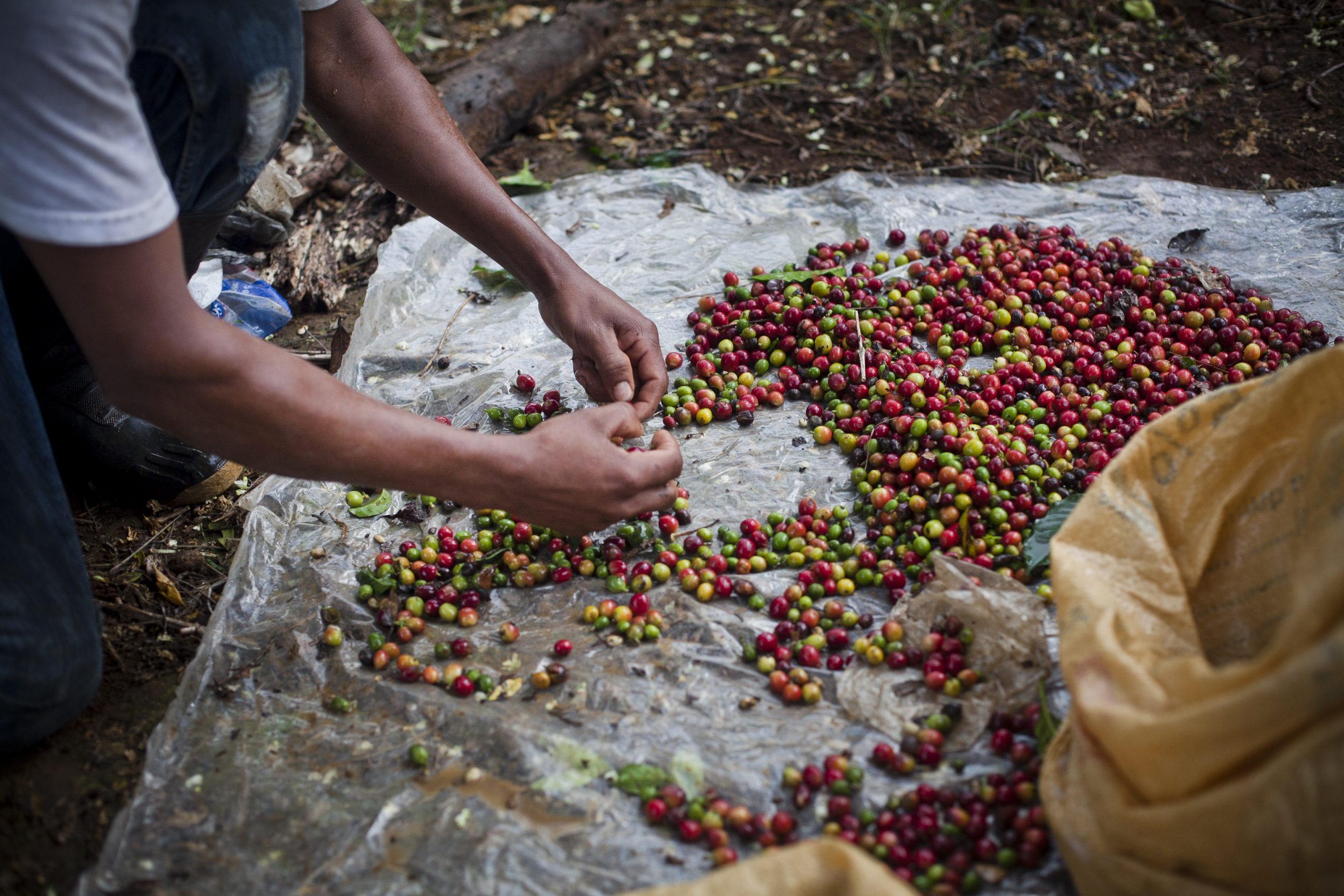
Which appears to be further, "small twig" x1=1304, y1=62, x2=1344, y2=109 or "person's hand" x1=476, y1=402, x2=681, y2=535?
"small twig" x1=1304, y1=62, x2=1344, y2=109

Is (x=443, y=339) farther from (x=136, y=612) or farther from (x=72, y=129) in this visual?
(x=72, y=129)

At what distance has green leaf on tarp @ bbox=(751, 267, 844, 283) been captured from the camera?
4180 millimetres

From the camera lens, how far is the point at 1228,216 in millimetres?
4430

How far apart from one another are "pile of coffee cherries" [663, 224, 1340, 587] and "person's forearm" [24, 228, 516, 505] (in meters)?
1.14

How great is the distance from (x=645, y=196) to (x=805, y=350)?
63.5 inches

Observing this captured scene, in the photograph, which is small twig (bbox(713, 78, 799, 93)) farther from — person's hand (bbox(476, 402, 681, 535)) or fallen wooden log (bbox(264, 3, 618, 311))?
person's hand (bbox(476, 402, 681, 535))

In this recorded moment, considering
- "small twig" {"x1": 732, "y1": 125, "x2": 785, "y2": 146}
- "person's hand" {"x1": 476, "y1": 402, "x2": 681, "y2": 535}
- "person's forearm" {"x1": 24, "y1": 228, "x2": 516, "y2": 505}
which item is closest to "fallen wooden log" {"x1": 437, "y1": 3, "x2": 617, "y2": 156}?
"small twig" {"x1": 732, "y1": 125, "x2": 785, "y2": 146}

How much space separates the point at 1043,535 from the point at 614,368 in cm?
152

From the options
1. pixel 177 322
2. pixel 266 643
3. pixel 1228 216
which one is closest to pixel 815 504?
pixel 266 643

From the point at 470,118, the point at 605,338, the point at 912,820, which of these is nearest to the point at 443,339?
the point at 605,338

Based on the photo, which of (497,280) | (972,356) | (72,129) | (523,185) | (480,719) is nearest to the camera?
(72,129)

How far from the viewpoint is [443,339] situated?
4.17 m

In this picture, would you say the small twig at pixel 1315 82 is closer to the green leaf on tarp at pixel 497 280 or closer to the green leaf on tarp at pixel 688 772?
the green leaf on tarp at pixel 497 280

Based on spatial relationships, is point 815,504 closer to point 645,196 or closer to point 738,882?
point 738,882
